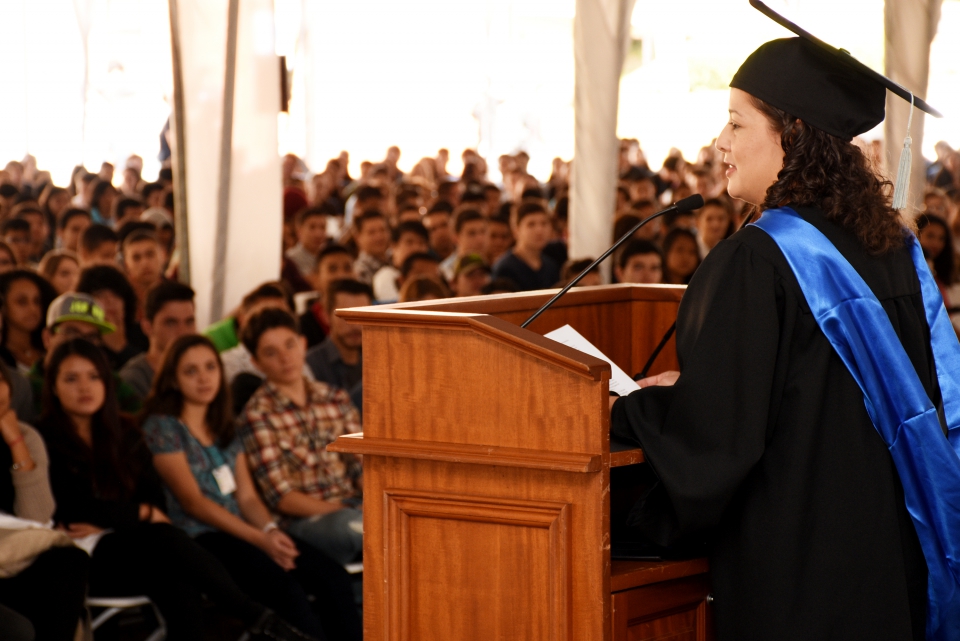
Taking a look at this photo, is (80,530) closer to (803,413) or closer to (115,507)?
(115,507)

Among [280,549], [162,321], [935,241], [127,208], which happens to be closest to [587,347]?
[280,549]

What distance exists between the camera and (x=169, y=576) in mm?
3803

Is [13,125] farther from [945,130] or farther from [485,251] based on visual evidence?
[945,130]

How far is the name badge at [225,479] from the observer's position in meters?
4.24

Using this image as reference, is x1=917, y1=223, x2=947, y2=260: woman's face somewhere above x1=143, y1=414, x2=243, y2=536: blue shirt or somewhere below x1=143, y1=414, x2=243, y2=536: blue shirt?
above

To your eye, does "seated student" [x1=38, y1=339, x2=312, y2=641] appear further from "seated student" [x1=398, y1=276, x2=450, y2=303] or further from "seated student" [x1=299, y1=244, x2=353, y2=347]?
"seated student" [x1=299, y1=244, x2=353, y2=347]

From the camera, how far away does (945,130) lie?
69.3ft

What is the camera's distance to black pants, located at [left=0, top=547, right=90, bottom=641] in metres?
3.44

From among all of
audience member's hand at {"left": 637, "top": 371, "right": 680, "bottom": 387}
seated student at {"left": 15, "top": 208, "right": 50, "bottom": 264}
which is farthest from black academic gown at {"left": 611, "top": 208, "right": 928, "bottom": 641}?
seated student at {"left": 15, "top": 208, "right": 50, "bottom": 264}

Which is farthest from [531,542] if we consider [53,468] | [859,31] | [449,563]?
[859,31]

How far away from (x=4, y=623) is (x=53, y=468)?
0.74m

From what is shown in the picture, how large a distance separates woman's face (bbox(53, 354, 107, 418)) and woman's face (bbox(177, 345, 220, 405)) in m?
0.34

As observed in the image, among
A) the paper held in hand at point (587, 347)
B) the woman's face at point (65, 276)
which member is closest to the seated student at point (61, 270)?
the woman's face at point (65, 276)

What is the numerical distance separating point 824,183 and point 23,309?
4076 mm
